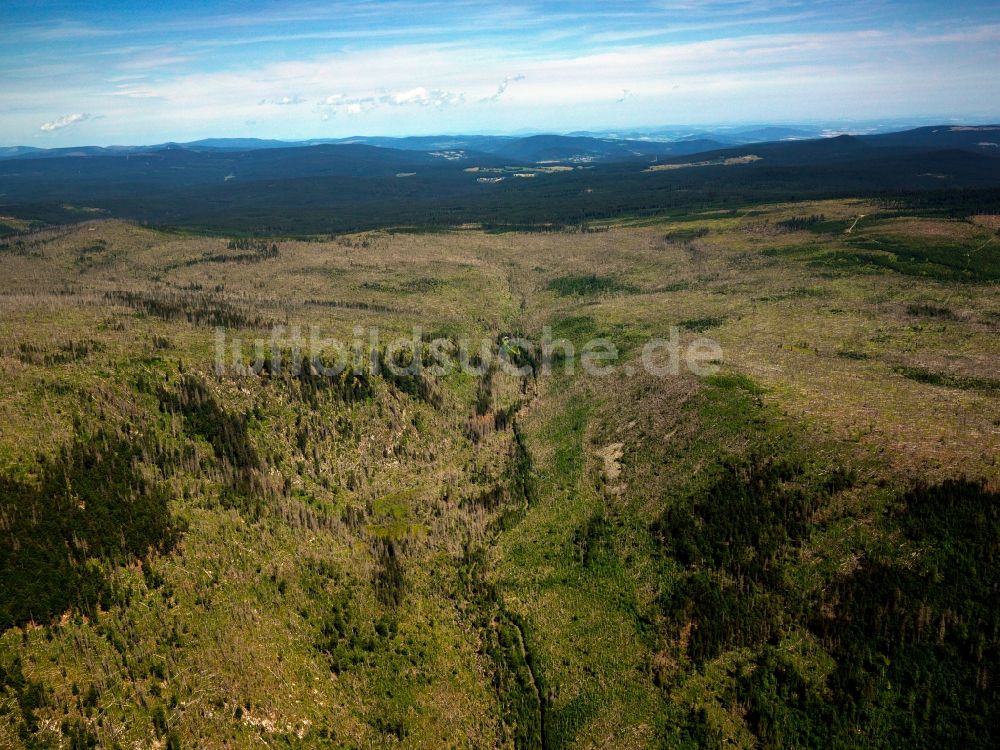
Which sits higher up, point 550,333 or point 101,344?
point 101,344

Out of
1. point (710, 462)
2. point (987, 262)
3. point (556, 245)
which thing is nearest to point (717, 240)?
point (556, 245)

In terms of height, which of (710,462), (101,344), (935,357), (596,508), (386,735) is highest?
(101,344)

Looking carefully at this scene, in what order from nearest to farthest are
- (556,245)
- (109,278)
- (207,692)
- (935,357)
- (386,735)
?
(207,692)
(386,735)
(935,357)
(109,278)
(556,245)

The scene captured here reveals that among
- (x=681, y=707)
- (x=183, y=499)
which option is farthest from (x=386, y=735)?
(x=183, y=499)

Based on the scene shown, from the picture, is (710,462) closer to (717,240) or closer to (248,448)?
(248,448)

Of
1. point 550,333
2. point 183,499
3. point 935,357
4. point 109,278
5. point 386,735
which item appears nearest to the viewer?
point 386,735

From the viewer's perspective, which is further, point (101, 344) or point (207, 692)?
point (101, 344)
